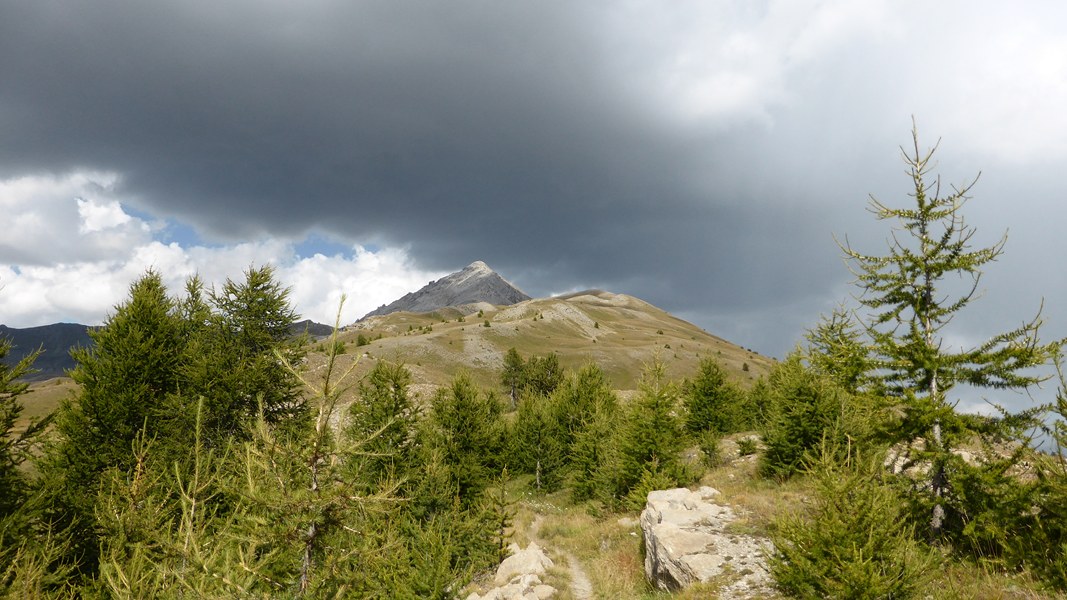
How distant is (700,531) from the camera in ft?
48.5

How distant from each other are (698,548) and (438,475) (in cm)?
954

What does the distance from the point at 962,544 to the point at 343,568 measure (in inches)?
539

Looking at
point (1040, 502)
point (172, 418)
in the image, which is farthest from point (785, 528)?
point (172, 418)

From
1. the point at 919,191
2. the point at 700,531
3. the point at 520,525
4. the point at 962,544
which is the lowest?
the point at 520,525

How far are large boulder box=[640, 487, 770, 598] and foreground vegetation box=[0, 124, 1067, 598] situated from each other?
848 mm

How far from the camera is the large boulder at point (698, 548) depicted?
1223 centimetres

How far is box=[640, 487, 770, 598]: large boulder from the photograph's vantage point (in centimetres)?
1223

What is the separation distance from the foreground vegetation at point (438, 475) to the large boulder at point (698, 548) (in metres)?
0.85

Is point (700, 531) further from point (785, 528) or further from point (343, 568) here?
point (343, 568)

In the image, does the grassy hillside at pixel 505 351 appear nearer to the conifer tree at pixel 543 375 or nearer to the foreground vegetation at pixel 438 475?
the conifer tree at pixel 543 375

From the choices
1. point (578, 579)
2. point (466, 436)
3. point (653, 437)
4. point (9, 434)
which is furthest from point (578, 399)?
point (9, 434)

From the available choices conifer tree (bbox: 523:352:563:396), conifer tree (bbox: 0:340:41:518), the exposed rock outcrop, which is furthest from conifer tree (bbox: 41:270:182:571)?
conifer tree (bbox: 523:352:563:396)

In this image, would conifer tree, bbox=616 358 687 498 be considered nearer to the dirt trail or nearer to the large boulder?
the large boulder

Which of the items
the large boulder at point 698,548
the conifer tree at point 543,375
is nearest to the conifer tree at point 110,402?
the large boulder at point 698,548
